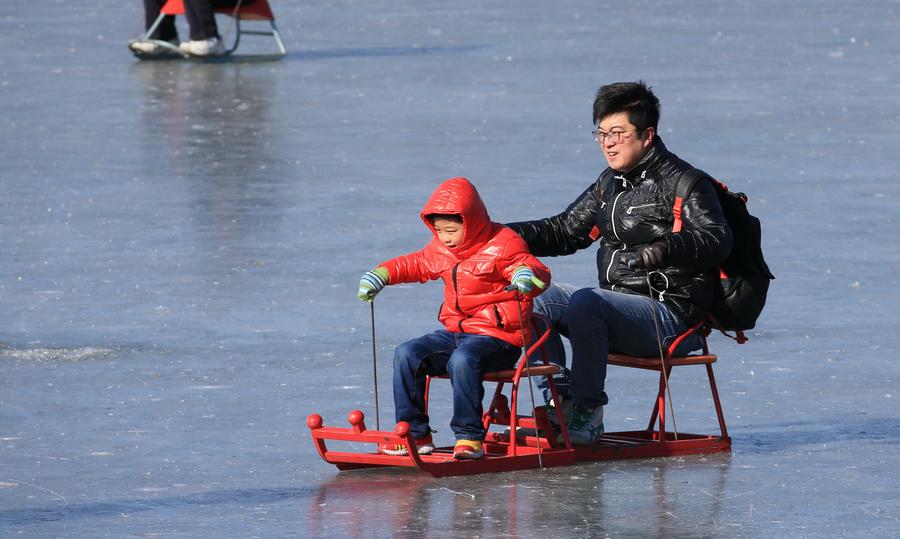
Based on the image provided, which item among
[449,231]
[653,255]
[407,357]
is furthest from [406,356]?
[653,255]

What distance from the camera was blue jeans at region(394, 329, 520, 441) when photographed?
5852 millimetres

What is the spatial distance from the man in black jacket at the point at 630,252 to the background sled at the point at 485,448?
10cm

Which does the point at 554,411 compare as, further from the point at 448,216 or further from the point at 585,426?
the point at 448,216

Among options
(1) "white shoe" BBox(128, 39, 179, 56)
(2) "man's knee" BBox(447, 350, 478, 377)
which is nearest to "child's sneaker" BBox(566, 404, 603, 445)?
(2) "man's knee" BBox(447, 350, 478, 377)

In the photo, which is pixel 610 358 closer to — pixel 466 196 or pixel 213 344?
pixel 466 196

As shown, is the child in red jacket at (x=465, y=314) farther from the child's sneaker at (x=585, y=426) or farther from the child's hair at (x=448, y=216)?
the child's sneaker at (x=585, y=426)

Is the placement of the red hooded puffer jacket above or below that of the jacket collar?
below

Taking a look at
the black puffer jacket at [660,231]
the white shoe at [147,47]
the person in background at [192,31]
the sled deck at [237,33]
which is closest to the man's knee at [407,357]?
the black puffer jacket at [660,231]

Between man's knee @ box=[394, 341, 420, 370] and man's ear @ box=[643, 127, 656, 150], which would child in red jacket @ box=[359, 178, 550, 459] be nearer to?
man's knee @ box=[394, 341, 420, 370]

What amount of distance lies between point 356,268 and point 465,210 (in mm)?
3366

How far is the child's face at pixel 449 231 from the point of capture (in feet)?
19.8

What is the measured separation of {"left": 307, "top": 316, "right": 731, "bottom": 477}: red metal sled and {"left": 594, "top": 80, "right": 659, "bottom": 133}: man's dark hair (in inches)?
27.7

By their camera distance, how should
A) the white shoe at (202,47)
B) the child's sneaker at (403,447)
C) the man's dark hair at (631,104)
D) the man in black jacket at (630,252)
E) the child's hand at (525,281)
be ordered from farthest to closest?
the white shoe at (202,47) → the man's dark hair at (631,104) → the man in black jacket at (630,252) → the child's sneaker at (403,447) → the child's hand at (525,281)

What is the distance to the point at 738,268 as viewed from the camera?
6.19 metres
